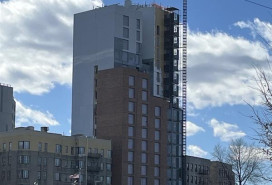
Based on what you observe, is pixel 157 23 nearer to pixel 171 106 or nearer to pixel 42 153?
pixel 171 106

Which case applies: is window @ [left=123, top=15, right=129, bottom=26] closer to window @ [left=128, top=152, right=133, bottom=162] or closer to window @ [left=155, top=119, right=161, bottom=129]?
window @ [left=155, top=119, right=161, bottom=129]

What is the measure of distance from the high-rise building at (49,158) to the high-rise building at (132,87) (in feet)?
27.7

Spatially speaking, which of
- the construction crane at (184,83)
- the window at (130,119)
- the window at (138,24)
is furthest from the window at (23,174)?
the construction crane at (184,83)

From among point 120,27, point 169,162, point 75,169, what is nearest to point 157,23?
point 120,27

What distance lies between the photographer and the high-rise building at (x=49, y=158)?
12900 cm

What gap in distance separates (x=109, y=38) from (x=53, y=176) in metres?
44.9

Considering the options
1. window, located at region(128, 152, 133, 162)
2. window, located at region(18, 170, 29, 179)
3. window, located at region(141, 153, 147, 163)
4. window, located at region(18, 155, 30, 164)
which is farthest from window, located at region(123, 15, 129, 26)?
window, located at region(18, 170, 29, 179)

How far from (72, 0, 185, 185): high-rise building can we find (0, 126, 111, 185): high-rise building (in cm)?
845

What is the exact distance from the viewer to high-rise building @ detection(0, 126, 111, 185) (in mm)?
129000

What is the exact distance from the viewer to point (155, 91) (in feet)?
563

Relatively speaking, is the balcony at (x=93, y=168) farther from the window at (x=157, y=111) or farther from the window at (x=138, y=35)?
the window at (x=138, y=35)

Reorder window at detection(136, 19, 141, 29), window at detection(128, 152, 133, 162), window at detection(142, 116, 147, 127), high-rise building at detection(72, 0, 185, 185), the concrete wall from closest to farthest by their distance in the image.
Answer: window at detection(128, 152, 133, 162), high-rise building at detection(72, 0, 185, 185), window at detection(142, 116, 147, 127), the concrete wall, window at detection(136, 19, 141, 29)

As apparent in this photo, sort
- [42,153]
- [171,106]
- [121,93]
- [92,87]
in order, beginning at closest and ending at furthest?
[42,153] < [121,93] < [92,87] < [171,106]

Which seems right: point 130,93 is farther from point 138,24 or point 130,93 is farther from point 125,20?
point 138,24
